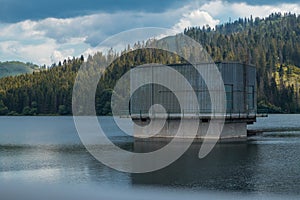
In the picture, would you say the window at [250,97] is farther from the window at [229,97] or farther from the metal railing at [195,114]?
the window at [229,97]

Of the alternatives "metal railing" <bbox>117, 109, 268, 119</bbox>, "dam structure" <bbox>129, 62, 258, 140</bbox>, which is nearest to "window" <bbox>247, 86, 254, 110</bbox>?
"dam structure" <bbox>129, 62, 258, 140</bbox>

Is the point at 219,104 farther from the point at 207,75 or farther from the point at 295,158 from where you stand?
the point at 295,158

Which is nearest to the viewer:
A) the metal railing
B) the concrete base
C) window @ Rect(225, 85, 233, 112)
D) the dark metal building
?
the metal railing

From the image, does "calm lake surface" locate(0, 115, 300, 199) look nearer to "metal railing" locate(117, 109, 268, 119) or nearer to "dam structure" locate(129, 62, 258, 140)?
"metal railing" locate(117, 109, 268, 119)

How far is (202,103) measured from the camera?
6944 centimetres

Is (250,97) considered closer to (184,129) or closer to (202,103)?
(202,103)

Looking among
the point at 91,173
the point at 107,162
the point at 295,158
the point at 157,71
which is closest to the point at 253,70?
the point at 157,71

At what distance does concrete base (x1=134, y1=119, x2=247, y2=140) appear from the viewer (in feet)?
224

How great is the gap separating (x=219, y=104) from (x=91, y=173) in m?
30.7

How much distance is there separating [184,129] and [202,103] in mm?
4619

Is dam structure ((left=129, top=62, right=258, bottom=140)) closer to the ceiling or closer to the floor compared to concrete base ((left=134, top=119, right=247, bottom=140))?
closer to the ceiling

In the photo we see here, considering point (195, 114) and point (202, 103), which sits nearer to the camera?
point (195, 114)

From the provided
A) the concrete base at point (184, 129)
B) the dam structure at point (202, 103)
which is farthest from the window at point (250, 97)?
the concrete base at point (184, 129)

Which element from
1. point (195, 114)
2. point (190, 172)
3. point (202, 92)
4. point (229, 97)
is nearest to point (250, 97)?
point (229, 97)
